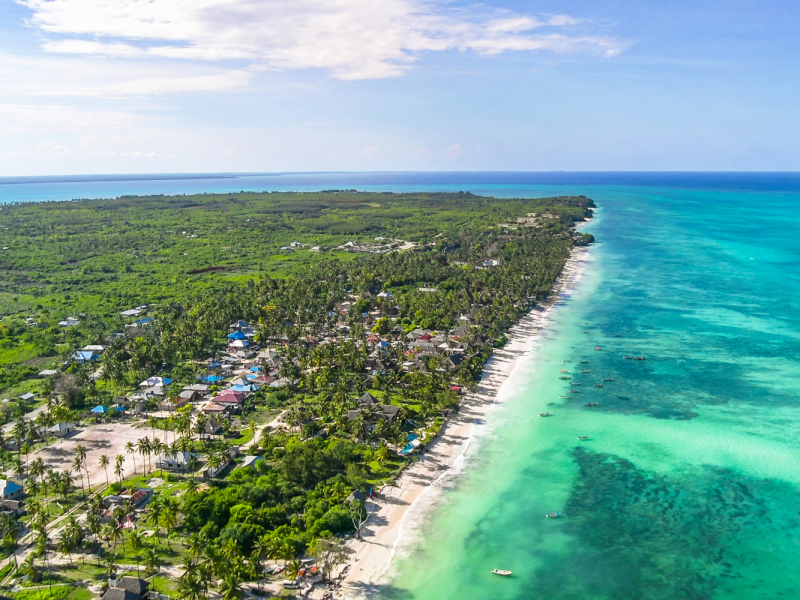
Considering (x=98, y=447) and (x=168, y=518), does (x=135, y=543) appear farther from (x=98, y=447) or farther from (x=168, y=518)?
(x=98, y=447)

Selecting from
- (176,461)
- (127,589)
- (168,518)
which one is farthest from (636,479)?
(127,589)

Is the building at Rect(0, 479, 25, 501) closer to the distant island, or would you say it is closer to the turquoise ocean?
the distant island

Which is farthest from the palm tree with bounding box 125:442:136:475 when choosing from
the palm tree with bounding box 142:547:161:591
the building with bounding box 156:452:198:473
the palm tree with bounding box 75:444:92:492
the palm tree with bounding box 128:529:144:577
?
the palm tree with bounding box 142:547:161:591

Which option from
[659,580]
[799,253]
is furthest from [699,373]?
[799,253]

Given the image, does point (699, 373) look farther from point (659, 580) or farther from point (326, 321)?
point (326, 321)

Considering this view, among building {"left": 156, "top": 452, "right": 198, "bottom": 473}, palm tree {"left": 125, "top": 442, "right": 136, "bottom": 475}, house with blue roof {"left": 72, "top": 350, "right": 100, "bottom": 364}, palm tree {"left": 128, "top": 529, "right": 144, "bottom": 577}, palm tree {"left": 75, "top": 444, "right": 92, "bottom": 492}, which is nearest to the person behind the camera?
palm tree {"left": 128, "top": 529, "right": 144, "bottom": 577}

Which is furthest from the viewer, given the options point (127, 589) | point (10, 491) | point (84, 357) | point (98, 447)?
point (84, 357)
